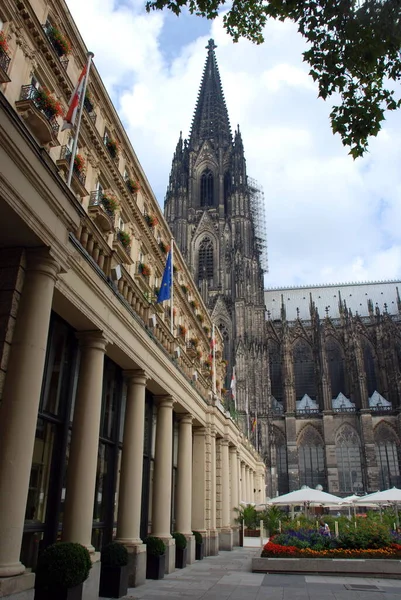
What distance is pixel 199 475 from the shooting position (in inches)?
920

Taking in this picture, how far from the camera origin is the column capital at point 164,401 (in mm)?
18392

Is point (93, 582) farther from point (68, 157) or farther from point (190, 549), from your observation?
point (68, 157)

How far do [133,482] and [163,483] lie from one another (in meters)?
3.24

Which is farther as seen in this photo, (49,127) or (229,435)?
(229,435)

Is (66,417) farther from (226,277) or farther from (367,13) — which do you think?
(226,277)

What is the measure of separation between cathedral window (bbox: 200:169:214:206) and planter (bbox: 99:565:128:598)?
75.1m

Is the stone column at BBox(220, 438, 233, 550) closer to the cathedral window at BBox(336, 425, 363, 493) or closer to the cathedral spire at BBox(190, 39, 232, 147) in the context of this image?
the cathedral window at BBox(336, 425, 363, 493)

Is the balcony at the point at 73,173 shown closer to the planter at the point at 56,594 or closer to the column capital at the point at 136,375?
the column capital at the point at 136,375

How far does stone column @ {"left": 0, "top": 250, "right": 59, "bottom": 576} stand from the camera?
7.53m

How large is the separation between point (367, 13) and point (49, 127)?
9.33 metres

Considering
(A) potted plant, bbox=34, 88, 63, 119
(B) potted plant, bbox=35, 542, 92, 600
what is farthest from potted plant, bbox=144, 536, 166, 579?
(A) potted plant, bbox=34, 88, 63, 119

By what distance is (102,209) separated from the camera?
A: 18250 millimetres

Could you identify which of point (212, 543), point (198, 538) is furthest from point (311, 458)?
point (198, 538)

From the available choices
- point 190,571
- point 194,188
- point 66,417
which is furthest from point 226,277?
point 66,417
